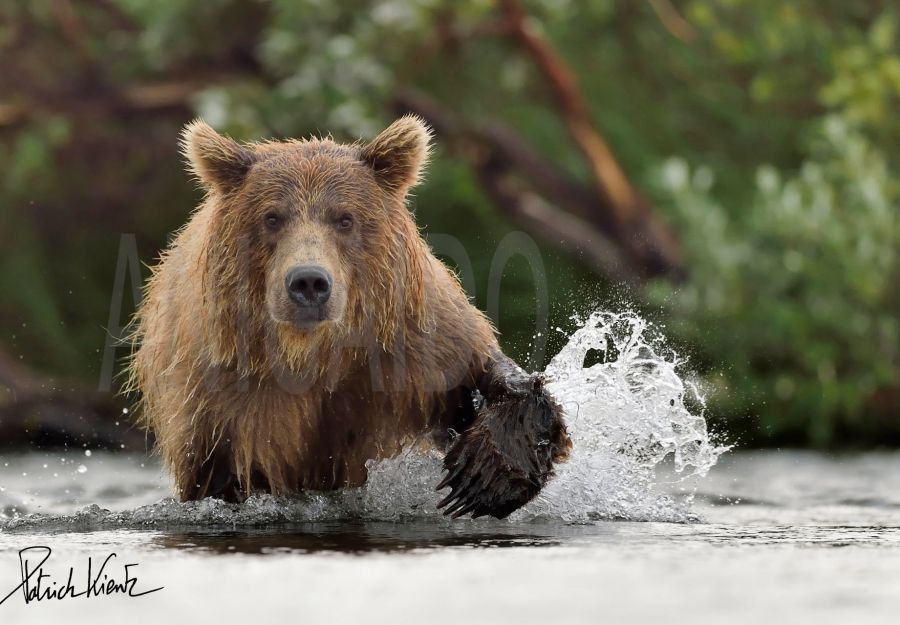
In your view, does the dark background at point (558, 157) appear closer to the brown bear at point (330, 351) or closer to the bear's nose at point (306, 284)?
the brown bear at point (330, 351)

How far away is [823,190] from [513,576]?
7276mm

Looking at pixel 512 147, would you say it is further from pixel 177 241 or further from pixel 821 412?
pixel 177 241

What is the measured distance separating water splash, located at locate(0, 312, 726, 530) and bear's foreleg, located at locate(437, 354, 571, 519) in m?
0.20

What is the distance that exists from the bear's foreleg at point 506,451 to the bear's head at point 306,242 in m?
0.47

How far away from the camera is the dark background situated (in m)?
11.0

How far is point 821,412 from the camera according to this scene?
1076cm

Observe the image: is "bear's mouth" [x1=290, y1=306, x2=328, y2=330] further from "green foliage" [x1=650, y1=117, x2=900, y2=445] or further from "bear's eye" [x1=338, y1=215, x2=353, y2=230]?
"green foliage" [x1=650, y1=117, x2=900, y2=445]

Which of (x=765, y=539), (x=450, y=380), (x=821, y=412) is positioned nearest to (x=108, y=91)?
(x=821, y=412)

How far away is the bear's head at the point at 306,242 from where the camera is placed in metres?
5.36

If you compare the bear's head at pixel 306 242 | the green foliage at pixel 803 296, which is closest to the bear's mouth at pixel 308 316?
the bear's head at pixel 306 242

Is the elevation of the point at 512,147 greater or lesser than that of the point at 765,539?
greater

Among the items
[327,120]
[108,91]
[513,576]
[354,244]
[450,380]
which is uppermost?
[108,91]
